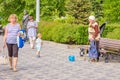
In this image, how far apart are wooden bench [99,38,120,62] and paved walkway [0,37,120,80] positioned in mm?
398

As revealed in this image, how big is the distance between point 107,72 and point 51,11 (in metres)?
24.4

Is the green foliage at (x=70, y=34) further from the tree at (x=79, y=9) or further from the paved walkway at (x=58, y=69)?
the tree at (x=79, y=9)

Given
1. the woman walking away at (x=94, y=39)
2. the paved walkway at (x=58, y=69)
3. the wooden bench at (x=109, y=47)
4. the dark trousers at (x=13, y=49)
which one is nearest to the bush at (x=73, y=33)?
the paved walkway at (x=58, y=69)

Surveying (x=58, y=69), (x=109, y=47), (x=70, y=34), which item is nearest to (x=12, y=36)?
(x=58, y=69)

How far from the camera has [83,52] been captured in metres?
17.5

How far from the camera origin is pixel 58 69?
1359cm

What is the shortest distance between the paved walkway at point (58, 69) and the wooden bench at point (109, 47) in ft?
1.31

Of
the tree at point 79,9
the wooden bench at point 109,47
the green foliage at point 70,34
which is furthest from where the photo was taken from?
the tree at point 79,9

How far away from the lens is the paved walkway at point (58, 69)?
469 inches

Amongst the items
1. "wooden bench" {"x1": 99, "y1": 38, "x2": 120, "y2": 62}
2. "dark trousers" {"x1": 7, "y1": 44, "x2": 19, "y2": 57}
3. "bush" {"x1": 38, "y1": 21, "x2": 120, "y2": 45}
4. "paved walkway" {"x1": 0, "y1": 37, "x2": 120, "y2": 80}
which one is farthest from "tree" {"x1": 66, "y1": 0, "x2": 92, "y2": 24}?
"dark trousers" {"x1": 7, "y1": 44, "x2": 19, "y2": 57}

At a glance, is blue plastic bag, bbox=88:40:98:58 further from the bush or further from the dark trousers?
the bush

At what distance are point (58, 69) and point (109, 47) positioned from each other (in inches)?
119

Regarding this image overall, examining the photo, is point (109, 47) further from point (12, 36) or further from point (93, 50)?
point (12, 36)

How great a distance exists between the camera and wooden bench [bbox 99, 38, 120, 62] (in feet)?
51.0
